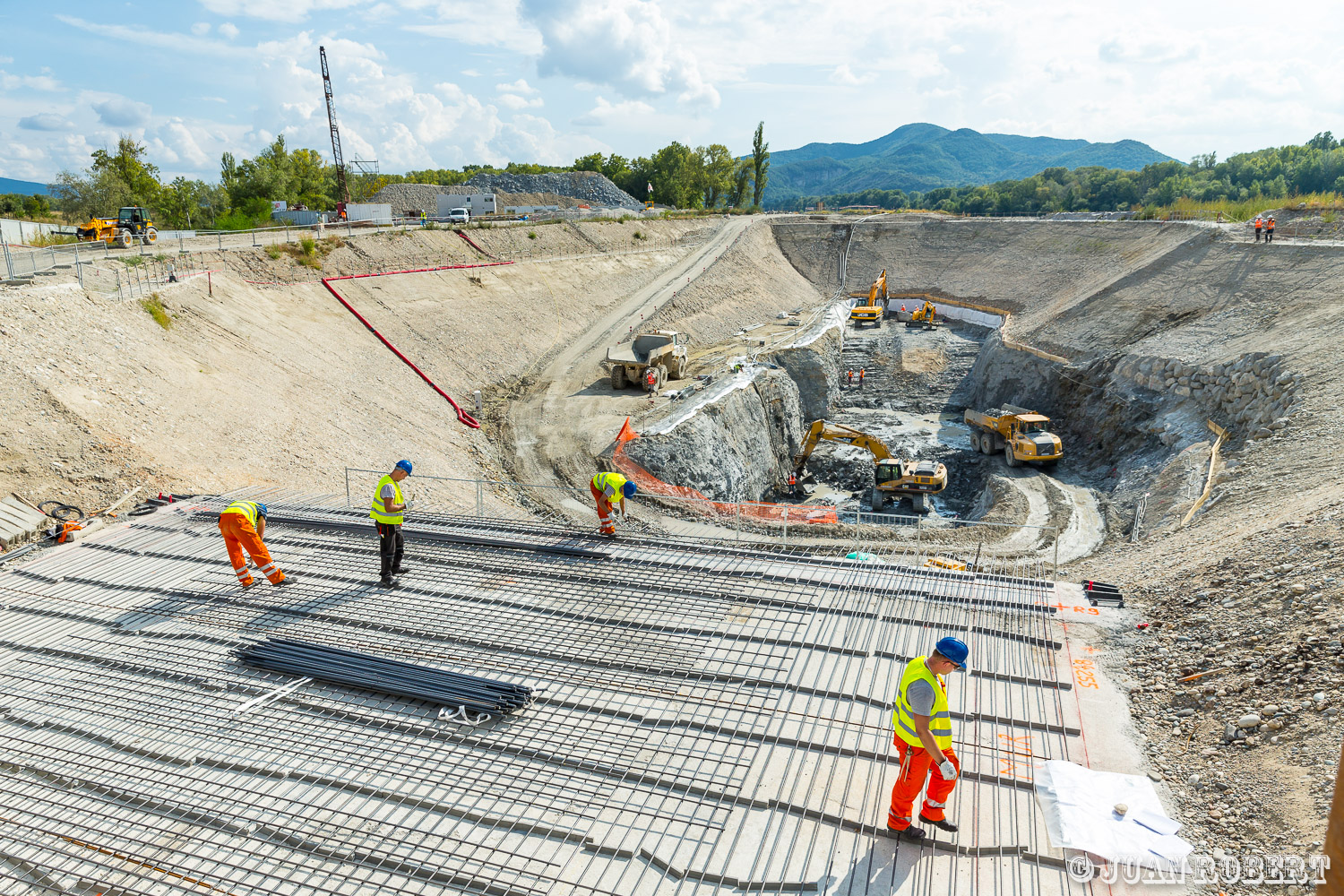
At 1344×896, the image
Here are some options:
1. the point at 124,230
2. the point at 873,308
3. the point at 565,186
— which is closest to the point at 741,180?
the point at 565,186

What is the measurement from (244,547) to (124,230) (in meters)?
30.5

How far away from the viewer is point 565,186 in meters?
85.2

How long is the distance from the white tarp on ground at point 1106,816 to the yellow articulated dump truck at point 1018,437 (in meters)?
22.5

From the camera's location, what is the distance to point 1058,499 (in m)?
23.0

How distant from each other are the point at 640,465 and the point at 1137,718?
16366 mm

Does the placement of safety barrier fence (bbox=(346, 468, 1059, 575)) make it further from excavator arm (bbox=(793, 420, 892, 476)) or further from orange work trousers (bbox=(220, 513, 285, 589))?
orange work trousers (bbox=(220, 513, 285, 589))

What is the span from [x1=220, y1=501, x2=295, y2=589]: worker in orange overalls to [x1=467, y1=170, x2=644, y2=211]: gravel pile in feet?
260

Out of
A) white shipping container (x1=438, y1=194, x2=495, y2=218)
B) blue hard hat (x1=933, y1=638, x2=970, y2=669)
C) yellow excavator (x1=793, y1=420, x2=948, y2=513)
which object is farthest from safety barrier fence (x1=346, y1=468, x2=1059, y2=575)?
white shipping container (x1=438, y1=194, x2=495, y2=218)

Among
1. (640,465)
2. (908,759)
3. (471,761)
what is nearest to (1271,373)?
(640,465)

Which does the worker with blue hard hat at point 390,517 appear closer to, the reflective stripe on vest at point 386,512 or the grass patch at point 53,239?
the reflective stripe on vest at point 386,512

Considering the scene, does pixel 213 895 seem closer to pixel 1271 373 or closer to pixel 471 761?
pixel 471 761

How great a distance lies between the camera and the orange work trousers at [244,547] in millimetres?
9945

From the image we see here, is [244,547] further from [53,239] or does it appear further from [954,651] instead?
[53,239]

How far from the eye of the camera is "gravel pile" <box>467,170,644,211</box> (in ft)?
278
